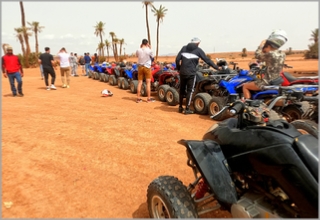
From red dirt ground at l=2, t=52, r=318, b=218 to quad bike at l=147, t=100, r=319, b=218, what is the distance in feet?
2.36

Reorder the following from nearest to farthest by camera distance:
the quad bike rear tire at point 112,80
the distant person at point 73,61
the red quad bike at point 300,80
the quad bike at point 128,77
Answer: the red quad bike at point 300,80
the quad bike at point 128,77
the quad bike rear tire at point 112,80
the distant person at point 73,61

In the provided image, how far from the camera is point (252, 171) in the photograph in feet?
→ 5.96

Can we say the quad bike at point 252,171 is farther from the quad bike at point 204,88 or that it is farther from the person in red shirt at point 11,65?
the person in red shirt at point 11,65

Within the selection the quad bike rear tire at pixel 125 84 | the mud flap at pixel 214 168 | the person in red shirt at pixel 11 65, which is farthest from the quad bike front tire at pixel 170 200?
the quad bike rear tire at pixel 125 84

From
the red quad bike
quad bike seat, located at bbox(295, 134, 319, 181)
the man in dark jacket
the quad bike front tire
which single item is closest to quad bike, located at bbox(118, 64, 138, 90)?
the man in dark jacket

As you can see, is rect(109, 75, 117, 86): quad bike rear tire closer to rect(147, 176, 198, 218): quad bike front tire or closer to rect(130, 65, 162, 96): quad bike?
rect(130, 65, 162, 96): quad bike

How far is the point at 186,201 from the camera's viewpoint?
192cm

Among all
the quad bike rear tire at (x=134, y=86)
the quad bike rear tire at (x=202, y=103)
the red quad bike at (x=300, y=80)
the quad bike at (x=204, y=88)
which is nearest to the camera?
the red quad bike at (x=300, y=80)

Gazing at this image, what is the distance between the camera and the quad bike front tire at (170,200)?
1868 mm

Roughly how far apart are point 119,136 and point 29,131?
1.67 metres

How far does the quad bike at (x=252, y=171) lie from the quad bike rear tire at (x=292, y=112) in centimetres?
291

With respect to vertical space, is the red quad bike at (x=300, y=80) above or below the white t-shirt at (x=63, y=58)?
below

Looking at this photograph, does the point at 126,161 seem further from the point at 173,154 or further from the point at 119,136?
the point at 119,136

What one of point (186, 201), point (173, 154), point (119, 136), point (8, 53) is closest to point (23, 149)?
point (119, 136)
